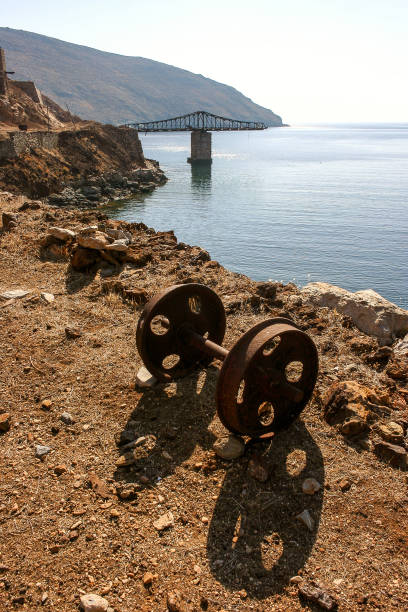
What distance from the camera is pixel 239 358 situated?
4086 millimetres

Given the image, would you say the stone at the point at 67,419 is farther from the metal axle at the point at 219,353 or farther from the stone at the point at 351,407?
the stone at the point at 351,407

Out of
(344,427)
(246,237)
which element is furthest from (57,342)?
(246,237)

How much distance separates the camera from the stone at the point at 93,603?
3.03 m

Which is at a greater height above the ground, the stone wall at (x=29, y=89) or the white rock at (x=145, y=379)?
the stone wall at (x=29, y=89)

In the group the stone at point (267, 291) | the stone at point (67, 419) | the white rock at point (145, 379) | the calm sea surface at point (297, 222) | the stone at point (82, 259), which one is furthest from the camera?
the calm sea surface at point (297, 222)

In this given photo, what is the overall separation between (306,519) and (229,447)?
1035 millimetres

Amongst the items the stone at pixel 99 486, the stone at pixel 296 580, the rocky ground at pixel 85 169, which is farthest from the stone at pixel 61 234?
the rocky ground at pixel 85 169

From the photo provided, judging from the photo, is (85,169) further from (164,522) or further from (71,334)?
(164,522)

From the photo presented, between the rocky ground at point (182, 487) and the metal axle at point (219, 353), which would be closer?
the rocky ground at point (182, 487)

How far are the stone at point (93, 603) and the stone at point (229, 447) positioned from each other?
Answer: 175 cm

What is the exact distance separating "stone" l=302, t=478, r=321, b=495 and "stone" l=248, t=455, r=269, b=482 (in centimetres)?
37

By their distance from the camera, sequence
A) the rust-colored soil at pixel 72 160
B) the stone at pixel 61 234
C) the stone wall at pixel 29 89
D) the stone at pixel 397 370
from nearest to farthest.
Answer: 1. the stone at pixel 397 370
2. the stone at pixel 61 234
3. the rust-colored soil at pixel 72 160
4. the stone wall at pixel 29 89

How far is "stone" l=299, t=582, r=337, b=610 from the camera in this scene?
3105mm

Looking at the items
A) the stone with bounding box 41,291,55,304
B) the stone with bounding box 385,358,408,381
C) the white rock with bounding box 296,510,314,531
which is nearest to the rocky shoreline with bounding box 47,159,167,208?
the stone with bounding box 41,291,55,304
